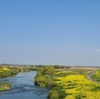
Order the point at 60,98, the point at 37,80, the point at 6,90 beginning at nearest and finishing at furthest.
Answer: the point at 60,98, the point at 6,90, the point at 37,80

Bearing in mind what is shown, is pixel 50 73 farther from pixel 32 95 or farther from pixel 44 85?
pixel 32 95

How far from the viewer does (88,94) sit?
40469 mm

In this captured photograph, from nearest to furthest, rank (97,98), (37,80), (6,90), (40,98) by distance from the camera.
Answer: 1. (97,98)
2. (40,98)
3. (6,90)
4. (37,80)

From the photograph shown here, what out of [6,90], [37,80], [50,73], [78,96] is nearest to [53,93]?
[78,96]

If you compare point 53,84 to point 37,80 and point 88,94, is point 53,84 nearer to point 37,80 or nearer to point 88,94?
point 37,80

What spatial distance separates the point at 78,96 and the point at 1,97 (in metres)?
18.3

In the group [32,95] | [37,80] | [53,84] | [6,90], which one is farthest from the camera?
[37,80]

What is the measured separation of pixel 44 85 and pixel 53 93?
847 inches

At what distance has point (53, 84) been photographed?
67.1 meters

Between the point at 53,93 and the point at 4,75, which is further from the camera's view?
the point at 4,75

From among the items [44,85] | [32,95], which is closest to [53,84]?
[44,85]

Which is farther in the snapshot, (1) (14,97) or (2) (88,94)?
(1) (14,97)

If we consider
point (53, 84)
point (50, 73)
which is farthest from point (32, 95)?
point (50, 73)

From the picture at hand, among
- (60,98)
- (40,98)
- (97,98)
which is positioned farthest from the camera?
(40,98)
